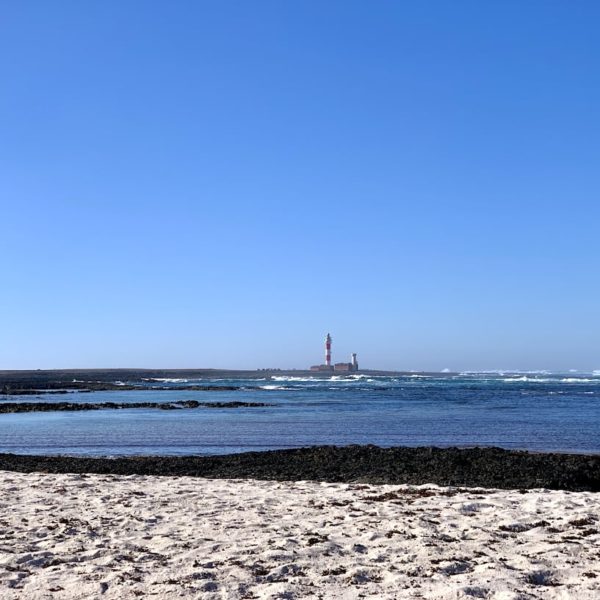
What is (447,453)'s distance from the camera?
712 inches

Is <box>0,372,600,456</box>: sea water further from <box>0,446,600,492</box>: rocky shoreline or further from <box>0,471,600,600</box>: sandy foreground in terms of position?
<box>0,471,600,600</box>: sandy foreground

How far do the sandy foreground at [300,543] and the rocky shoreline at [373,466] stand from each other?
199 cm

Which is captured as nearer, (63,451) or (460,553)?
(460,553)

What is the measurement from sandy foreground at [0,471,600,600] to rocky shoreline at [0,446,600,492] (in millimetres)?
1992

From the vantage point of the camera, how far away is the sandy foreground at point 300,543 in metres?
6.64

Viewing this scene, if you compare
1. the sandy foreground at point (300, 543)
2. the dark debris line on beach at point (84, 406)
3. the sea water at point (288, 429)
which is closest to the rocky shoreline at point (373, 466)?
the sandy foreground at point (300, 543)

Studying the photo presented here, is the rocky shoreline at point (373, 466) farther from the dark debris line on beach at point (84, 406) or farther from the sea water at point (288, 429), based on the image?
the dark debris line on beach at point (84, 406)

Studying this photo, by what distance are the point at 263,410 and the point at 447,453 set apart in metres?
24.7

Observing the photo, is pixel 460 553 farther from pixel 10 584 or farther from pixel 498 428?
pixel 498 428

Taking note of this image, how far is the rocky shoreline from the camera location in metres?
13.9

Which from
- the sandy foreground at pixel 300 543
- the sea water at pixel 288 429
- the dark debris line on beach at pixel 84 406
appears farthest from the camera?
the dark debris line on beach at pixel 84 406

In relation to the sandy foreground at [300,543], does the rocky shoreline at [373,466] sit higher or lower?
lower

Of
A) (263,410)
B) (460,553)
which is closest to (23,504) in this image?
(460,553)

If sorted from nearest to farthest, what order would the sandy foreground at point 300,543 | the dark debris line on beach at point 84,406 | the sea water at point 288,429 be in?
the sandy foreground at point 300,543 < the sea water at point 288,429 < the dark debris line on beach at point 84,406
